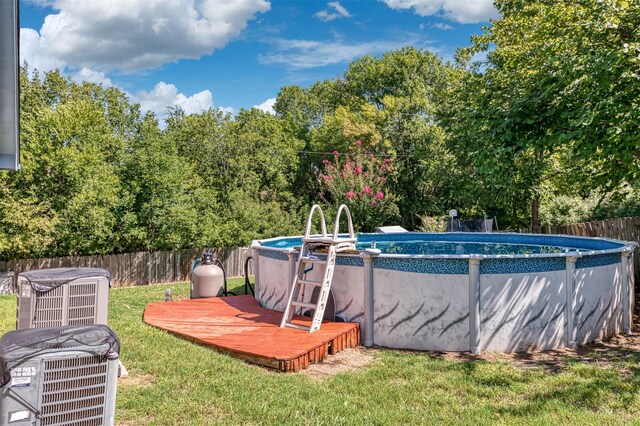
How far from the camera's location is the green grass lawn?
417 centimetres

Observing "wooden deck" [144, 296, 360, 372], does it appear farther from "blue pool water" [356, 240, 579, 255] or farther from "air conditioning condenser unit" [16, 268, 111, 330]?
"blue pool water" [356, 240, 579, 255]

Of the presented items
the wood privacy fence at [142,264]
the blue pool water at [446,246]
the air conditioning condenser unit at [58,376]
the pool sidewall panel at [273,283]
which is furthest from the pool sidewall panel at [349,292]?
the wood privacy fence at [142,264]

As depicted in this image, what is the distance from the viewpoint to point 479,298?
6.37 m

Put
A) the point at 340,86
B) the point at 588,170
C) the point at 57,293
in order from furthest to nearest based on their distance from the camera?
1. the point at 340,86
2. the point at 588,170
3. the point at 57,293

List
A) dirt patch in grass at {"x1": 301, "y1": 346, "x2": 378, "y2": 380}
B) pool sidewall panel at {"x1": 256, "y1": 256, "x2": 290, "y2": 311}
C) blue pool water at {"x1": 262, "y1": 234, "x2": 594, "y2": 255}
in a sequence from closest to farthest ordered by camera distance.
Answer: dirt patch in grass at {"x1": 301, "y1": 346, "x2": 378, "y2": 380} → pool sidewall panel at {"x1": 256, "y1": 256, "x2": 290, "y2": 311} → blue pool water at {"x1": 262, "y1": 234, "x2": 594, "y2": 255}

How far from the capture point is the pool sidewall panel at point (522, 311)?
640 cm

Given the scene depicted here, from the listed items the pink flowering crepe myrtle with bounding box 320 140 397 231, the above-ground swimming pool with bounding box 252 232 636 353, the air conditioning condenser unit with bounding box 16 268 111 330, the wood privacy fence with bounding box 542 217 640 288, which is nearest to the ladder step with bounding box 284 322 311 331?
the above-ground swimming pool with bounding box 252 232 636 353

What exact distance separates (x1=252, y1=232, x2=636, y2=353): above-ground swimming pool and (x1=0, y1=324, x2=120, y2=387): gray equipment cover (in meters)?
4.17

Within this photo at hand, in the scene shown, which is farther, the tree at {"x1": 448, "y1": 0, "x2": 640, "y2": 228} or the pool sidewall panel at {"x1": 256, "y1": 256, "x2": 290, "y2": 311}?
the pool sidewall panel at {"x1": 256, "y1": 256, "x2": 290, "y2": 311}

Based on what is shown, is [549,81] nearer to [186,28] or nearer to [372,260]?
[372,260]

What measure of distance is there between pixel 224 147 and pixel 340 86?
14526 millimetres

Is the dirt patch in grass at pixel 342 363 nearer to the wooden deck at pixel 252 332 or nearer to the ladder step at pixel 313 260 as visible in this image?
the wooden deck at pixel 252 332

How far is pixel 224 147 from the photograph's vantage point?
25203 millimetres

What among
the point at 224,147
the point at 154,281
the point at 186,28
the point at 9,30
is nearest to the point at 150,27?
the point at 186,28
